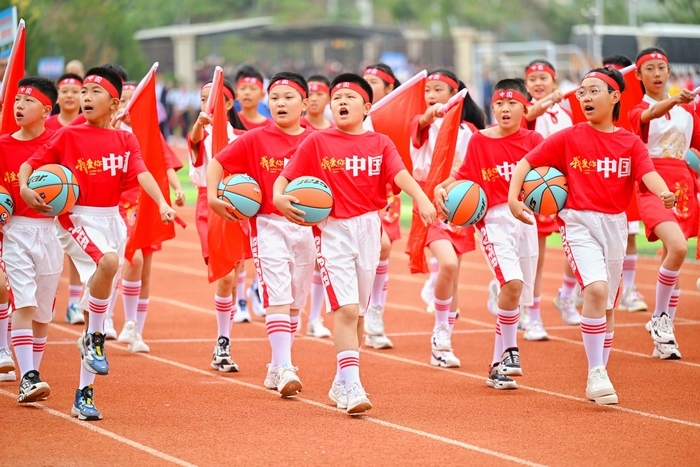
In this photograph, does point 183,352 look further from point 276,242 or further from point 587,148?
point 587,148

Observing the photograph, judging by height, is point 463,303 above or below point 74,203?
below

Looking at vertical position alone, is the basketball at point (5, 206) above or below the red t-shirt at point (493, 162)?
below

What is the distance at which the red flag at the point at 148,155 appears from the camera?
1045 cm

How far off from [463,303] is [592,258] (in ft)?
19.2

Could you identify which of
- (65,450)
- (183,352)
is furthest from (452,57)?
(65,450)

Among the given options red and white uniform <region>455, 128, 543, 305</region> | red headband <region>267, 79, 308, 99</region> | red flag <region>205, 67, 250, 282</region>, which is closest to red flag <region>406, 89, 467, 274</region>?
red and white uniform <region>455, 128, 543, 305</region>

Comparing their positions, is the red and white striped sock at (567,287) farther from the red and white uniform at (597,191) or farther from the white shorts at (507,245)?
the red and white uniform at (597,191)

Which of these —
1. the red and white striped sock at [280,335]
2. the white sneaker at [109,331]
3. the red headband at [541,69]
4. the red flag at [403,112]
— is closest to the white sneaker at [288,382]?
the red and white striped sock at [280,335]

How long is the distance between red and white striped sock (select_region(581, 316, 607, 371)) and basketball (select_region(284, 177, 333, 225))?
83.5 inches

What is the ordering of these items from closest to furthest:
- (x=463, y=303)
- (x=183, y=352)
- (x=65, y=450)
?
(x=65, y=450) → (x=183, y=352) → (x=463, y=303)

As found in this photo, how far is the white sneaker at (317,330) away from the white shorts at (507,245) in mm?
2799

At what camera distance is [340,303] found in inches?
334

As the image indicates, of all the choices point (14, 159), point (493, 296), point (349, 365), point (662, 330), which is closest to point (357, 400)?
point (349, 365)

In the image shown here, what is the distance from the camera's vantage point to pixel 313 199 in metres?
8.26
